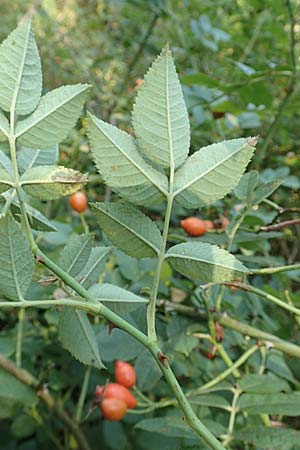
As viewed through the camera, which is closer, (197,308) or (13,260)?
(13,260)

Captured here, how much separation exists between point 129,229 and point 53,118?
0.11 metres

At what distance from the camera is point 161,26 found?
2.68 metres

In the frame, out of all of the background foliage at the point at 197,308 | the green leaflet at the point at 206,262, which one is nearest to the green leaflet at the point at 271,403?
the background foliage at the point at 197,308

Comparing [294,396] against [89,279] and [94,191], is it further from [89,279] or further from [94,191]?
[94,191]

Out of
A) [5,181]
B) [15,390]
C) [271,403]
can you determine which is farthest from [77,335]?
[15,390]

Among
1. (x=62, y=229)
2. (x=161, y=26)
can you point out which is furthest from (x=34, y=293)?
(x=161, y=26)

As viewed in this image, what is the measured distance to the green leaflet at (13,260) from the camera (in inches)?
16.8

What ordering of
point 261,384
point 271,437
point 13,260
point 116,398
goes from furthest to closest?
point 116,398, point 261,384, point 271,437, point 13,260

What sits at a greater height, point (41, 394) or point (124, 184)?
point (124, 184)

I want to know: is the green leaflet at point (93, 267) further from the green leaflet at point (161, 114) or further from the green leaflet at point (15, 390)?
the green leaflet at point (15, 390)

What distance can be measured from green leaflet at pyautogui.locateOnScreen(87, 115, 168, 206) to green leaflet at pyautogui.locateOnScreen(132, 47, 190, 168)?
11 mm

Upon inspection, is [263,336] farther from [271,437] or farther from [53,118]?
[53,118]

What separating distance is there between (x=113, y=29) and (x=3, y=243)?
266 cm

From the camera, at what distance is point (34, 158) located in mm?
565
